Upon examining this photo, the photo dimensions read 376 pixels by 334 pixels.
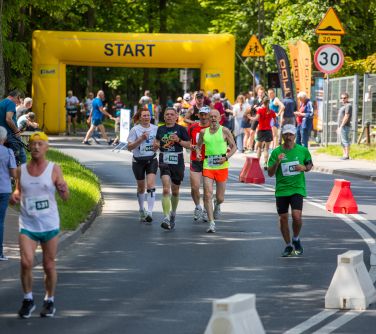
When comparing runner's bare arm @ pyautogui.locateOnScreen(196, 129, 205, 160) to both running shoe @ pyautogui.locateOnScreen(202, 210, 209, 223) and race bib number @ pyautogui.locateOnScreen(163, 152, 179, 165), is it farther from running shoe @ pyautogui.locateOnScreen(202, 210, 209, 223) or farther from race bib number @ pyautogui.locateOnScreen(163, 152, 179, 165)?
running shoe @ pyautogui.locateOnScreen(202, 210, 209, 223)

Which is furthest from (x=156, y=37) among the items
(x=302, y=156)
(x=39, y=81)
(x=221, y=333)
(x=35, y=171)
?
(x=221, y=333)

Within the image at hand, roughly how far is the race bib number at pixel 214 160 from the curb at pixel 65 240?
202cm

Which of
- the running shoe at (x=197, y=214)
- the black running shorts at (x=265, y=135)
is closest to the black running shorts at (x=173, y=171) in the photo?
the running shoe at (x=197, y=214)

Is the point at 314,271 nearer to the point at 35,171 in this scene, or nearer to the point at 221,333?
the point at 35,171

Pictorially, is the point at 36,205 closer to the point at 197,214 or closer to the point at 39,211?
the point at 39,211

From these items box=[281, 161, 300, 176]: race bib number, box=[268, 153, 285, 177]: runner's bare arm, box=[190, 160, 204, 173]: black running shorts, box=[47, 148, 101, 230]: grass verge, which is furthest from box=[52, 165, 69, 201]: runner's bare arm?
box=[190, 160, 204, 173]: black running shorts

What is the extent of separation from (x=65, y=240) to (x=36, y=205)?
522 centimetres

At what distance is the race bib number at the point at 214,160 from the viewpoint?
18031 mm

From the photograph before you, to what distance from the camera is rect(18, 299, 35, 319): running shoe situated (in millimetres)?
10859

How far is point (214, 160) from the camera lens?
18.0m

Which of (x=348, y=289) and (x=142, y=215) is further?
(x=142, y=215)

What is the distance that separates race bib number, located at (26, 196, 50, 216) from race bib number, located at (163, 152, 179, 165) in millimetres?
7505

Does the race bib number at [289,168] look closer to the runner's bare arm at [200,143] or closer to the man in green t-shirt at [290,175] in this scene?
the man in green t-shirt at [290,175]

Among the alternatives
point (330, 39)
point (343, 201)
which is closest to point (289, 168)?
point (343, 201)
